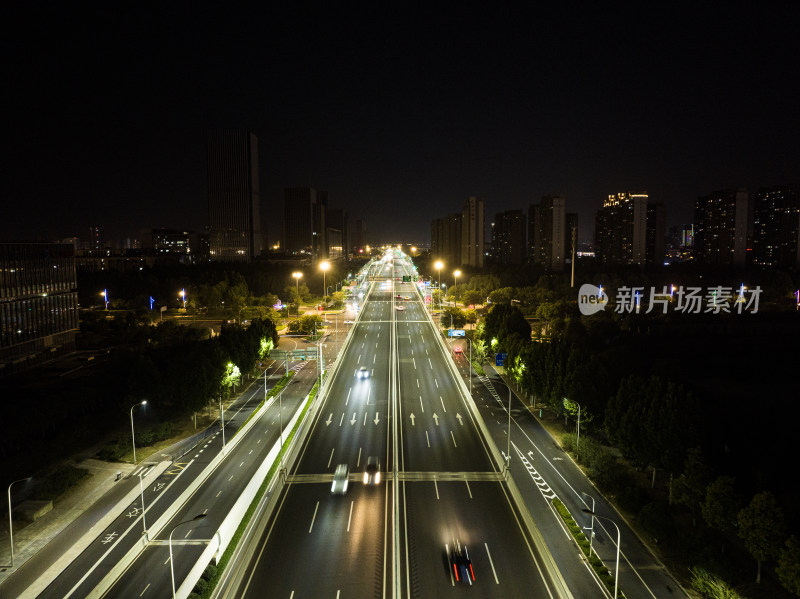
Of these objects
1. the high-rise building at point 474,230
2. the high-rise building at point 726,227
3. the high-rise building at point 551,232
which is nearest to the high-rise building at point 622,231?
the high-rise building at point 726,227

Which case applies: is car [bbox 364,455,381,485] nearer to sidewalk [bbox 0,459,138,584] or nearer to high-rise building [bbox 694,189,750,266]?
sidewalk [bbox 0,459,138,584]

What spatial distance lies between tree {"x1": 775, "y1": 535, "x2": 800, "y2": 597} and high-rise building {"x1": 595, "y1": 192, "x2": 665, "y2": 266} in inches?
5794

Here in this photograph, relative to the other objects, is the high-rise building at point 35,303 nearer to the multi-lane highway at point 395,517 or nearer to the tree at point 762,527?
the multi-lane highway at point 395,517

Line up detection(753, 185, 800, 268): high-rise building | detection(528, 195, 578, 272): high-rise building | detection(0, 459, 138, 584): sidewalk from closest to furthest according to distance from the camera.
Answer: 1. detection(0, 459, 138, 584): sidewalk
2. detection(528, 195, 578, 272): high-rise building
3. detection(753, 185, 800, 268): high-rise building

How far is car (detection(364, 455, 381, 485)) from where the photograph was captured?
2803 cm

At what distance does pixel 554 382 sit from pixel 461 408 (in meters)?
8.01

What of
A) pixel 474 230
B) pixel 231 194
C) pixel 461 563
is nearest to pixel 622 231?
pixel 474 230

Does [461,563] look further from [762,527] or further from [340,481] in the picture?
[762,527]

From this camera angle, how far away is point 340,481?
1067 inches

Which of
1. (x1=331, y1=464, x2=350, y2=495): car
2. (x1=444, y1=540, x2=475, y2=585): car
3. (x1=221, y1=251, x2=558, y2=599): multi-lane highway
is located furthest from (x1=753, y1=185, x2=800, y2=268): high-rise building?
(x1=444, y1=540, x2=475, y2=585): car

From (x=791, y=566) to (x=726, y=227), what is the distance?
150 metres

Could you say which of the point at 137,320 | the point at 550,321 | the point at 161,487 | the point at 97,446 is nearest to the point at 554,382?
the point at 161,487

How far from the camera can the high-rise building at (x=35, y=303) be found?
5262 cm

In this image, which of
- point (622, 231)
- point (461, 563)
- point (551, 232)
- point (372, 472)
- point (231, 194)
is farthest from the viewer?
point (231, 194)
